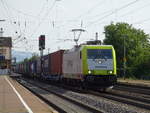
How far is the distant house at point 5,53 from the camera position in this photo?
8611 cm

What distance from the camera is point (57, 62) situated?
42.0 meters

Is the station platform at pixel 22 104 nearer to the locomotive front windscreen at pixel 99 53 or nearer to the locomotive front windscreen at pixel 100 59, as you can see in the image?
the locomotive front windscreen at pixel 100 59

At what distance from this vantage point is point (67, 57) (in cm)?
3600

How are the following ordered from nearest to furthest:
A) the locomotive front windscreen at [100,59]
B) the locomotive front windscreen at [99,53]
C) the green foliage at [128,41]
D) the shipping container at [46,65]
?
the locomotive front windscreen at [100,59] < the locomotive front windscreen at [99,53] < the shipping container at [46,65] < the green foliage at [128,41]

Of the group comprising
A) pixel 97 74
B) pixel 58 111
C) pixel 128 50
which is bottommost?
pixel 58 111

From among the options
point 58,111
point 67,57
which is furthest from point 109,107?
point 67,57

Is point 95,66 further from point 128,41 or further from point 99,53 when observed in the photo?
point 128,41

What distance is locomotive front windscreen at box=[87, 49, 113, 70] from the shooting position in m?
28.6

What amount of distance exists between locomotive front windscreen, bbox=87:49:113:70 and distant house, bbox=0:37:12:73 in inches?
2298

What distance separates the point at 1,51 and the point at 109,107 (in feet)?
303

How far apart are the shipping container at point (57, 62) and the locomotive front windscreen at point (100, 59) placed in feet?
37.0

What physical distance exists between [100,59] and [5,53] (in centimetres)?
8821

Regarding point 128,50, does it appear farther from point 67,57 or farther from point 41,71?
point 67,57

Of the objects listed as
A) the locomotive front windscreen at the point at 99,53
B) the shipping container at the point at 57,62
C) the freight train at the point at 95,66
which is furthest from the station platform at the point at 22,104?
the shipping container at the point at 57,62
